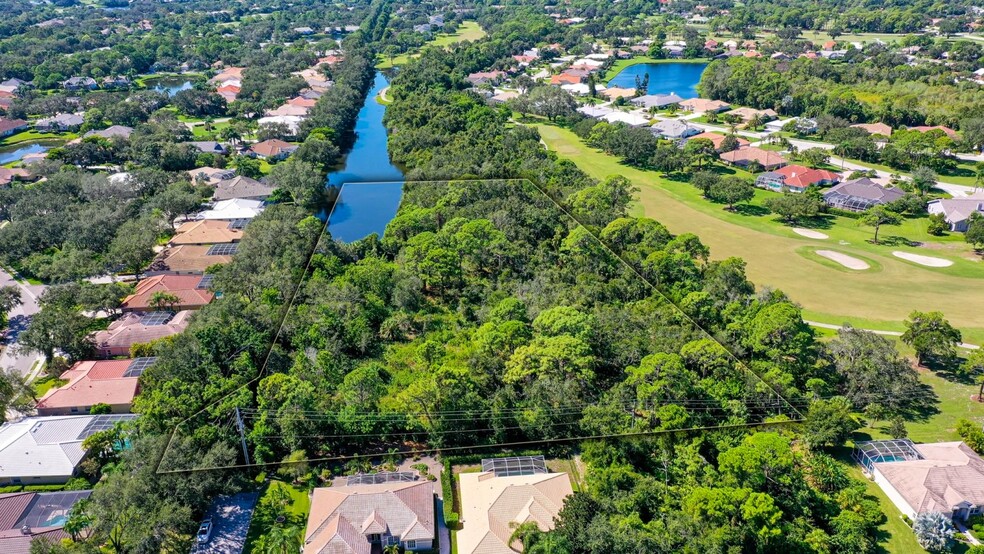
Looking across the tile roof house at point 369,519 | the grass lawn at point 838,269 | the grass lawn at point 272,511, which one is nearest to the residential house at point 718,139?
the grass lawn at point 838,269

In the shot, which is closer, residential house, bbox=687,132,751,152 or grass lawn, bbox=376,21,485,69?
residential house, bbox=687,132,751,152

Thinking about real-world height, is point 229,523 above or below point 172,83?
below

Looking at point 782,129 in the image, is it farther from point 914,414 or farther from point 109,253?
point 109,253

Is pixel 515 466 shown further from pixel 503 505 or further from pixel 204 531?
pixel 204 531

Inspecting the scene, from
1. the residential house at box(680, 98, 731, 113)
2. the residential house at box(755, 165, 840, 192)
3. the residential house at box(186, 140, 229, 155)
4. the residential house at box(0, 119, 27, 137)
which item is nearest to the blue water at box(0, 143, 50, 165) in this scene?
the residential house at box(0, 119, 27, 137)

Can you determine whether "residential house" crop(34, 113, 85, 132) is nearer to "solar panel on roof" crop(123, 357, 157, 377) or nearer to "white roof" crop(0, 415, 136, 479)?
"solar panel on roof" crop(123, 357, 157, 377)

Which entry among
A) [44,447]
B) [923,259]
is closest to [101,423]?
[44,447]
